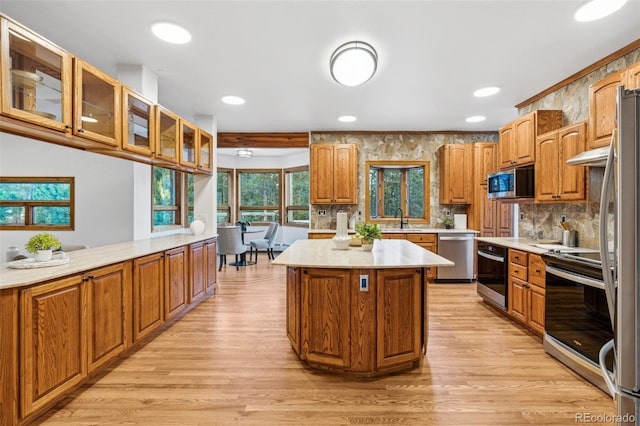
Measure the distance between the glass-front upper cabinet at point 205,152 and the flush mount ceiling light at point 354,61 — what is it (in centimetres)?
237

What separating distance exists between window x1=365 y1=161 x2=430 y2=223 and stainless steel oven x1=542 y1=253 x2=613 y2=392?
315cm

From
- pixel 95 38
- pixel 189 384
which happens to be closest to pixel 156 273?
pixel 189 384

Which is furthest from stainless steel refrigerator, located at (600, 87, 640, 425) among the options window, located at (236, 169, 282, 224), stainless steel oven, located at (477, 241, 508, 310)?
window, located at (236, 169, 282, 224)

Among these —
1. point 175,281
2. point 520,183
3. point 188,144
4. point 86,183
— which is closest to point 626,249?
point 520,183

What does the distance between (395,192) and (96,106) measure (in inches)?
189

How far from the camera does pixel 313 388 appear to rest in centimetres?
210

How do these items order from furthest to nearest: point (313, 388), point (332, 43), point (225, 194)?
point (225, 194) < point (332, 43) < point (313, 388)

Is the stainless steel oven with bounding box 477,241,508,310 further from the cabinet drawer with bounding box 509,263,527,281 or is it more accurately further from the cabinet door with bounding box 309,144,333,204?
the cabinet door with bounding box 309,144,333,204

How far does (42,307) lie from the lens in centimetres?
169

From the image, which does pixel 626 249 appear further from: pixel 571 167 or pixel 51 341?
pixel 51 341

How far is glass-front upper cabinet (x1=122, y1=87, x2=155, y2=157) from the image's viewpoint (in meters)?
2.60

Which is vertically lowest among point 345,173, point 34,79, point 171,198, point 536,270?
point 536,270

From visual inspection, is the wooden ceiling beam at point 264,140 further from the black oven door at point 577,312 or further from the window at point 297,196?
the black oven door at point 577,312

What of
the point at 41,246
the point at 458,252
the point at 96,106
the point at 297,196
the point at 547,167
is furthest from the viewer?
the point at 297,196
